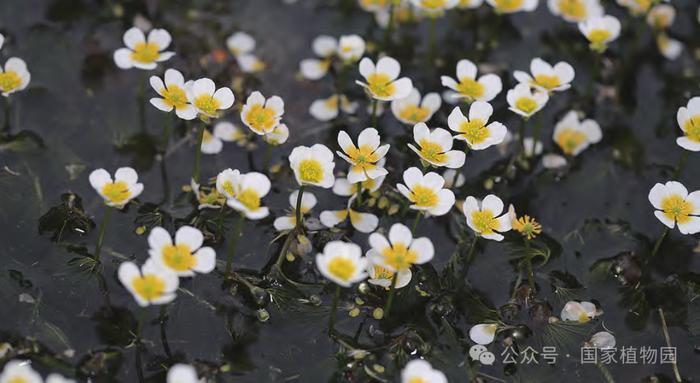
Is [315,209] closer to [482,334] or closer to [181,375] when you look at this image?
[482,334]

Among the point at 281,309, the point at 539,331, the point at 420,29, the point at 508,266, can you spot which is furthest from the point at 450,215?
the point at 420,29

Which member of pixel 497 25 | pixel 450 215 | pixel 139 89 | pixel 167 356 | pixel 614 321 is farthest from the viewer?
pixel 497 25

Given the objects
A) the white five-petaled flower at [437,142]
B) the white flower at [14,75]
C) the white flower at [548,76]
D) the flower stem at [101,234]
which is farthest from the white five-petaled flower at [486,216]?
the white flower at [14,75]

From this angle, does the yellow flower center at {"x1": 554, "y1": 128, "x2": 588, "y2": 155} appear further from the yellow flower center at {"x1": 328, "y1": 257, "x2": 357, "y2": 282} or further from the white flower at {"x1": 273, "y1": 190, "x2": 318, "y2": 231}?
the yellow flower center at {"x1": 328, "y1": 257, "x2": 357, "y2": 282}

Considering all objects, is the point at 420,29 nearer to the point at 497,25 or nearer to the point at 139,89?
the point at 497,25

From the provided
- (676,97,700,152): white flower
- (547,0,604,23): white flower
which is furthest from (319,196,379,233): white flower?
(547,0,604,23): white flower

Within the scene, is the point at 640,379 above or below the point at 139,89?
below
